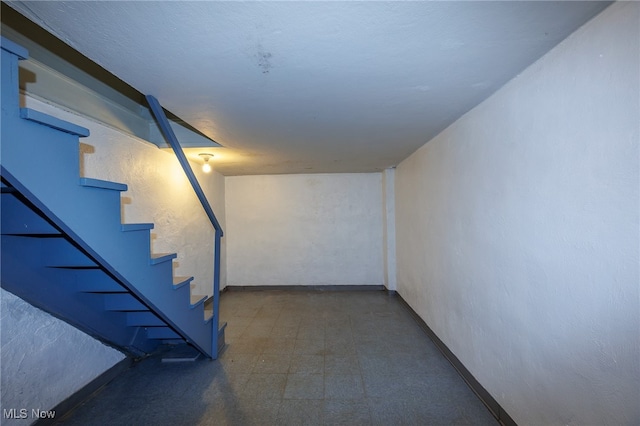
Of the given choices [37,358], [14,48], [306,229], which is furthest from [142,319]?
[306,229]

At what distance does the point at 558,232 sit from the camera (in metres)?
1.25

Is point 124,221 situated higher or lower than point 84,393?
higher

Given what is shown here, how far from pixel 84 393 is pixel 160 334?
0.60m

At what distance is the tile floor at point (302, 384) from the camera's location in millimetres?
1840

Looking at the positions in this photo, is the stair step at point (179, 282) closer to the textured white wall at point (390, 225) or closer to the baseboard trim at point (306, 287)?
the baseboard trim at point (306, 287)

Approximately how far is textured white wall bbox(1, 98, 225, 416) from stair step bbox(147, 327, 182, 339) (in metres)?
0.29

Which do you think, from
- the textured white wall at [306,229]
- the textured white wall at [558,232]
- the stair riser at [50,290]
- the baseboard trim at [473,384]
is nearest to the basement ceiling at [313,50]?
the textured white wall at [558,232]

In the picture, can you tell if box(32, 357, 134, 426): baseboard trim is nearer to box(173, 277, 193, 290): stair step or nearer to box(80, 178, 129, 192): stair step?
box(173, 277, 193, 290): stair step

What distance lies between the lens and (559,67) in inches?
48.1

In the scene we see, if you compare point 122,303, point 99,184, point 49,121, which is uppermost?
point 49,121

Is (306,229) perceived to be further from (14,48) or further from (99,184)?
(14,48)

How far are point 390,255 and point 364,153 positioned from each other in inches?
77.9

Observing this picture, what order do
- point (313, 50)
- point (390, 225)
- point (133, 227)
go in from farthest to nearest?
point (390, 225)
point (133, 227)
point (313, 50)

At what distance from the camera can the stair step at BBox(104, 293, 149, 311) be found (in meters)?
1.84
